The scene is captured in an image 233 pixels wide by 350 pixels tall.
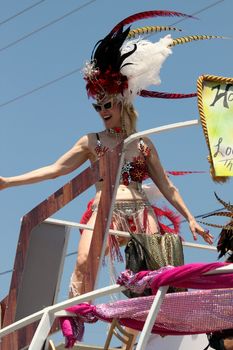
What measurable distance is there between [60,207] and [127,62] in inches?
46.8

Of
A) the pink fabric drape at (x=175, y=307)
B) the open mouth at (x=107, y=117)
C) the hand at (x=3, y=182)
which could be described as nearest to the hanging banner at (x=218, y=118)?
the pink fabric drape at (x=175, y=307)

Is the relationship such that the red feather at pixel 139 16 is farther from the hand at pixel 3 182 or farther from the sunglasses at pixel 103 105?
the hand at pixel 3 182

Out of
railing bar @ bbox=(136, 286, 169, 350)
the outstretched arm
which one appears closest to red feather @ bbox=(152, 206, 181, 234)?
the outstretched arm

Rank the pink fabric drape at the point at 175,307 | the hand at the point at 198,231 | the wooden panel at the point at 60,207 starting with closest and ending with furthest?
the pink fabric drape at the point at 175,307
the wooden panel at the point at 60,207
the hand at the point at 198,231

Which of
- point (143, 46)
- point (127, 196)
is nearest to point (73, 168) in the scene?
point (127, 196)

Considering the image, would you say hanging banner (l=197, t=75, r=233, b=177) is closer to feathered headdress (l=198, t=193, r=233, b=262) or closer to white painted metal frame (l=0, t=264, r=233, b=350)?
feathered headdress (l=198, t=193, r=233, b=262)

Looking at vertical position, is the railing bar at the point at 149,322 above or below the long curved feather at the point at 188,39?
below

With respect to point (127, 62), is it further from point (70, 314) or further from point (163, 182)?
point (70, 314)

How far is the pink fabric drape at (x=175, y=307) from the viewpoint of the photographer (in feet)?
16.7

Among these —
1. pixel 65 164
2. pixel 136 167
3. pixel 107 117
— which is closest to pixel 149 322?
pixel 136 167

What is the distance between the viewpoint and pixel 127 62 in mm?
7398

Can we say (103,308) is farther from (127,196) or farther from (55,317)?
(127,196)

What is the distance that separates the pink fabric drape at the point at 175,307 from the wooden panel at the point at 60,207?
2.55ft

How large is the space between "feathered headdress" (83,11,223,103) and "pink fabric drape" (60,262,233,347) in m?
1.99
